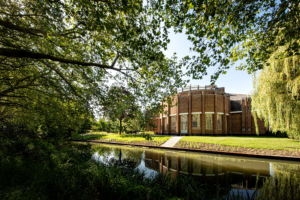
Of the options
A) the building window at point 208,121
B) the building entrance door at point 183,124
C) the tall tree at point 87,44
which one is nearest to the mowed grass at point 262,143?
the building window at point 208,121

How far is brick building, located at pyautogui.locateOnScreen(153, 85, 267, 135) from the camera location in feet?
80.0

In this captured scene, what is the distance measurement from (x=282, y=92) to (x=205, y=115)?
1433 cm

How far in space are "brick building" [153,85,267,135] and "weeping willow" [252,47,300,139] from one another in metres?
12.6

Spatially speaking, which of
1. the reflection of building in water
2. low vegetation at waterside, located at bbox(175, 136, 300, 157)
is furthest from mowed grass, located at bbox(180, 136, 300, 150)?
the reflection of building in water

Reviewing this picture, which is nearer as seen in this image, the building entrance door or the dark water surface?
the dark water surface

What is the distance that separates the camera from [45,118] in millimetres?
7391

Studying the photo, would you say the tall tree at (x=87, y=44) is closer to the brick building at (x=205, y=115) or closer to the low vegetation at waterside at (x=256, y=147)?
the low vegetation at waterside at (x=256, y=147)

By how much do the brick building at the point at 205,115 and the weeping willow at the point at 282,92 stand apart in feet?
41.4

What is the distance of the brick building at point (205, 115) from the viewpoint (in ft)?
80.0

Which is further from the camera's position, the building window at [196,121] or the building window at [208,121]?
the building window at [196,121]

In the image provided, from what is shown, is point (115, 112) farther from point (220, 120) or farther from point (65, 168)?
point (220, 120)

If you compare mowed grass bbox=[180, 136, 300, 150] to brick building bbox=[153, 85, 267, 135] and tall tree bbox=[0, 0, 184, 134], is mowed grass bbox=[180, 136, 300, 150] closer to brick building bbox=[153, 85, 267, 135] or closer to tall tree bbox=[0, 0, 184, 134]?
brick building bbox=[153, 85, 267, 135]

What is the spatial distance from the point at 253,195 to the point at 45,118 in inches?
382

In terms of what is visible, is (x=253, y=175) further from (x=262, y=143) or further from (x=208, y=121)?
(x=208, y=121)
